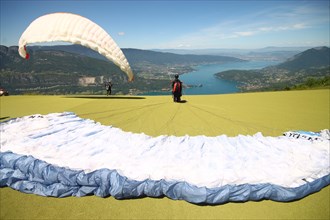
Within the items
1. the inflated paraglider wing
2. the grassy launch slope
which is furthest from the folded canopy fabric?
the inflated paraglider wing

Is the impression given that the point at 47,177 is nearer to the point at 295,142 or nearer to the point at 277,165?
the point at 277,165

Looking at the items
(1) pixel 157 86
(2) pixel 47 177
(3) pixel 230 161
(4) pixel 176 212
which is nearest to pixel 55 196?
(2) pixel 47 177

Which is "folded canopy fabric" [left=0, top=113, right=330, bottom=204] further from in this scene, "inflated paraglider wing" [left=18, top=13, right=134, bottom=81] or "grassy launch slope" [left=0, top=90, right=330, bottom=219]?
"inflated paraglider wing" [left=18, top=13, right=134, bottom=81]

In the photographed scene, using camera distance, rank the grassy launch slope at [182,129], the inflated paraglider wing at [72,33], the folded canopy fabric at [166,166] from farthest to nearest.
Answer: the inflated paraglider wing at [72,33] → the folded canopy fabric at [166,166] → the grassy launch slope at [182,129]

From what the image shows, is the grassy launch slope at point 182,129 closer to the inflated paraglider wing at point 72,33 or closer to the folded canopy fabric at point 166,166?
the folded canopy fabric at point 166,166

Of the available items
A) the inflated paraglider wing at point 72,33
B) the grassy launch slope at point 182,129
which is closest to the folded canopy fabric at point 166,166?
the grassy launch slope at point 182,129
